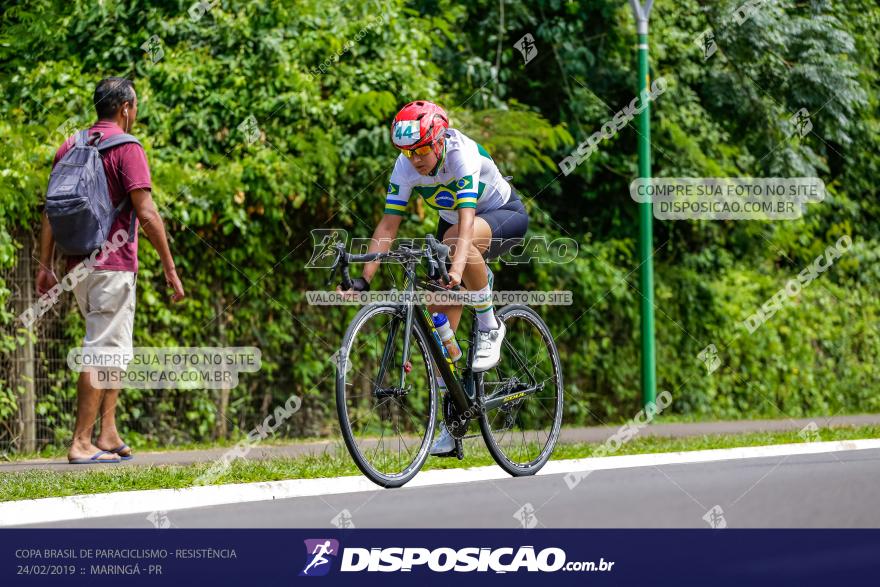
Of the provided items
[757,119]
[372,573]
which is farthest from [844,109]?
[372,573]

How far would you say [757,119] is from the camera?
18.4 meters

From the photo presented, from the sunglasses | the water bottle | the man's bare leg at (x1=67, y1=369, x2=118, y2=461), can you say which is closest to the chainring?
the water bottle

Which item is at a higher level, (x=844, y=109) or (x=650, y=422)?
(x=844, y=109)

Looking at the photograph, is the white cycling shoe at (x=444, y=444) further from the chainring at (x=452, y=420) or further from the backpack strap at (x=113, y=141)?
the backpack strap at (x=113, y=141)

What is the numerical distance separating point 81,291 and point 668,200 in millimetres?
10371

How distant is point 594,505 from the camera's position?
25.4 feet

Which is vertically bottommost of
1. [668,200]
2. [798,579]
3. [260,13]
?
[798,579]

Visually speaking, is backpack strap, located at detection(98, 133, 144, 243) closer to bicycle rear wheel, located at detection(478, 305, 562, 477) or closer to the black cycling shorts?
the black cycling shorts

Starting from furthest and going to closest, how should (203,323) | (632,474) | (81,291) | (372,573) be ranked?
(203,323) < (632,474) < (81,291) < (372,573)

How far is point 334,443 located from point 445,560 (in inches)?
202

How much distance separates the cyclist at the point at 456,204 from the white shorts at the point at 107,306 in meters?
1.81

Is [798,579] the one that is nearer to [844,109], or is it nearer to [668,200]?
[668,200]

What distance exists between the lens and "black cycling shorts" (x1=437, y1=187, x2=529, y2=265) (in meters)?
7.91

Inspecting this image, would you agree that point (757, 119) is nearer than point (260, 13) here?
No
